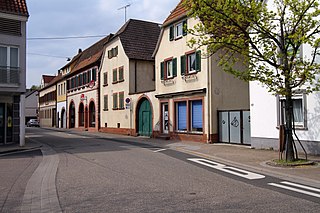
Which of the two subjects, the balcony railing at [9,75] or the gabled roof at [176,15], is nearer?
the balcony railing at [9,75]

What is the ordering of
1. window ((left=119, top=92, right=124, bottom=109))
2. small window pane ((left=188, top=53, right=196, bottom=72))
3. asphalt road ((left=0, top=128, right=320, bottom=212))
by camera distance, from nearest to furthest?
asphalt road ((left=0, top=128, right=320, bottom=212)) → small window pane ((left=188, top=53, right=196, bottom=72)) → window ((left=119, top=92, right=124, bottom=109))

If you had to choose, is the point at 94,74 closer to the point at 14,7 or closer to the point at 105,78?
the point at 105,78

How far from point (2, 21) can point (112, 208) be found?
695 inches

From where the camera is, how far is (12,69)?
2083cm

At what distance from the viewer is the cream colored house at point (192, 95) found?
21272 millimetres

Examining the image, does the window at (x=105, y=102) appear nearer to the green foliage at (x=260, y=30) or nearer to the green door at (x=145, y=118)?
the green door at (x=145, y=118)

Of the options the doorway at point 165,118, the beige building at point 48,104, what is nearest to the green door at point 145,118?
the doorway at point 165,118

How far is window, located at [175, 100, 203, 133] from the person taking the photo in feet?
74.2

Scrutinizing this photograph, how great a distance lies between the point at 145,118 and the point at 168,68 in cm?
498

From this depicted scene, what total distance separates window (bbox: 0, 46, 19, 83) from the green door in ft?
35.8

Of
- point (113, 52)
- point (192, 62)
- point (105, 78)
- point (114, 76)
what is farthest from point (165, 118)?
point (105, 78)

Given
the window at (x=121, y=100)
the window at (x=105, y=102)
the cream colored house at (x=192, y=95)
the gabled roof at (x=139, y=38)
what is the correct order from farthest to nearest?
the window at (x=105, y=102), the window at (x=121, y=100), the gabled roof at (x=139, y=38), the cream colored house at (x=192, y=95)

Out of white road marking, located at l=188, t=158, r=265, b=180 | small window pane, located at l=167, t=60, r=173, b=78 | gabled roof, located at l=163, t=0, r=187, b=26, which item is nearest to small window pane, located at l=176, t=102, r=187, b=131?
small window pane, located at l=167, t=60, r=173, b=78

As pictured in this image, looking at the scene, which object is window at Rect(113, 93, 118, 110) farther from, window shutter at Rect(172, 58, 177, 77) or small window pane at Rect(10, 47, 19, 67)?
small window pane at Rect(10, 47, 19, 67)
